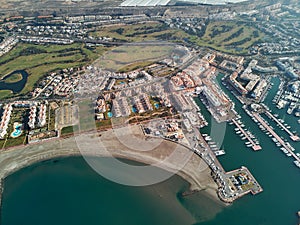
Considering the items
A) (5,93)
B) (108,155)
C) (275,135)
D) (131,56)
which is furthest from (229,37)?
(5,93)

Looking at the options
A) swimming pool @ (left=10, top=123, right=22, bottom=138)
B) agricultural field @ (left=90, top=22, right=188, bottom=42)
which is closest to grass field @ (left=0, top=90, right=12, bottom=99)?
swimming pool @ (left=10, top=123, right=22, bottom=138)

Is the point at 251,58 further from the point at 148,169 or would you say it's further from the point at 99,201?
the point at 99,201

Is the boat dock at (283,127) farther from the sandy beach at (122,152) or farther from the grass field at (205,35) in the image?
the grass field at (205,35)

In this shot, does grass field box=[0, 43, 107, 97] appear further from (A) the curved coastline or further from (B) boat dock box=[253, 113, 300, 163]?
(B) boat dock box=[253, 113, 300, 163]

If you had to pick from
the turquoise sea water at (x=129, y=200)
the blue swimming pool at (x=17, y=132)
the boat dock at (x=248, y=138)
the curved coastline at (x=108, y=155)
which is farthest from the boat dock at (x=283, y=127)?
the blue swimming pool at (x=17, y=132)

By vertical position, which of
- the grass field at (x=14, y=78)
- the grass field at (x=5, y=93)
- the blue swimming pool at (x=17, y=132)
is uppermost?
the grass field at (x=14, y=78)
